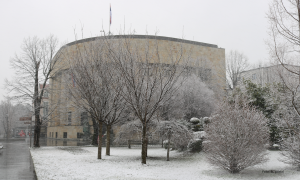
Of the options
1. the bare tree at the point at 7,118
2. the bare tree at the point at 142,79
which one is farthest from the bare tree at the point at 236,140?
the bare tree at the point at 7,118

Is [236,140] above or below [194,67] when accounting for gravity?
below

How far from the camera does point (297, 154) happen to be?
10586 mm

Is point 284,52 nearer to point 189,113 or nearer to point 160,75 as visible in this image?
point 160,75

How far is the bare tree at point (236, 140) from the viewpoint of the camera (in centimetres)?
1002

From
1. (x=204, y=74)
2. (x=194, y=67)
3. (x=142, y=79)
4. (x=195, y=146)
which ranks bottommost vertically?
(x=195, y=146)

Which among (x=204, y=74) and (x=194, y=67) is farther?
(x=204, y=74)

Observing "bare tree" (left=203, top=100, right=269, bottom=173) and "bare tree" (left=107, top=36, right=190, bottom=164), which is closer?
"bare tree" (left=203, top=100, right=269, bottom=173)

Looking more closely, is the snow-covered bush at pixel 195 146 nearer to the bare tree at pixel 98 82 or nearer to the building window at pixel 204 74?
the bare tree at pixel 98 82

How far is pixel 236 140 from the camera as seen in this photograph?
1008cm

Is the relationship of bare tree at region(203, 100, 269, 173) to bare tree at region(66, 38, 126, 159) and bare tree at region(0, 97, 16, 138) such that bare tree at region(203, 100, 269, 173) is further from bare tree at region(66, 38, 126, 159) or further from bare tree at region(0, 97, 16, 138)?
bare tree at region(0, 97, 16, 138)

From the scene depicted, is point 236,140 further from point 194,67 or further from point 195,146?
point 194,67

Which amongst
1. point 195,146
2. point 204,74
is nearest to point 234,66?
point 204,74

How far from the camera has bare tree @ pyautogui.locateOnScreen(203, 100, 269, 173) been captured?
1002 cm

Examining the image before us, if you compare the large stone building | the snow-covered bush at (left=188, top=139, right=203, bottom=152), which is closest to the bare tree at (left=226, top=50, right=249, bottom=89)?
the large stone building
